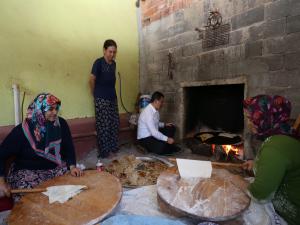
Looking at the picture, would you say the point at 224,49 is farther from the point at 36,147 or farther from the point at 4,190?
the point at 4,190

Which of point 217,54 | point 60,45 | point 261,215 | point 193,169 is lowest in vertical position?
point 261,215

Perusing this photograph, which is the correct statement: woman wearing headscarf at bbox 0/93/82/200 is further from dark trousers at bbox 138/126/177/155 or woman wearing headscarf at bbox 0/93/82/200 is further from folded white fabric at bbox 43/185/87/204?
dark trousers at bbox 138/126/177/155

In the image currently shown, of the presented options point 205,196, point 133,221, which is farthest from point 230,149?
point 133,221

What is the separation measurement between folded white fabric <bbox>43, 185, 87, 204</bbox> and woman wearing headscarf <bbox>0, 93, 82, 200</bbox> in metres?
0.41

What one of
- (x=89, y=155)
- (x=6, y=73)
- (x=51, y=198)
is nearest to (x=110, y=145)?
(x=89, y=155)

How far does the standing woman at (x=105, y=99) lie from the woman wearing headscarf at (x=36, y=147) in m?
1.72

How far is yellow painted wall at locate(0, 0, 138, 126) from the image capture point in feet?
12.9

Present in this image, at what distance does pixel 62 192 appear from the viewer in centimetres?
184

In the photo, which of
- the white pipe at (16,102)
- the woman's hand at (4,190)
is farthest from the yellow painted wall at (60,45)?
the woman's hand at (4,190)

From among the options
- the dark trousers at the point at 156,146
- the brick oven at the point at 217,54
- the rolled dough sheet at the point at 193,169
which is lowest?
the dark trousers at the point at 156,146

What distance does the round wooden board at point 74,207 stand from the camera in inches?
61.5

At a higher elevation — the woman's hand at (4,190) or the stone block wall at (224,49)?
the stone block wall at (224,49)

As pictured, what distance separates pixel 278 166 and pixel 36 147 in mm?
1993

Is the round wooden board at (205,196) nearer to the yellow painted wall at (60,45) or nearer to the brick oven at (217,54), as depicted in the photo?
the brick oven at (217,54)
